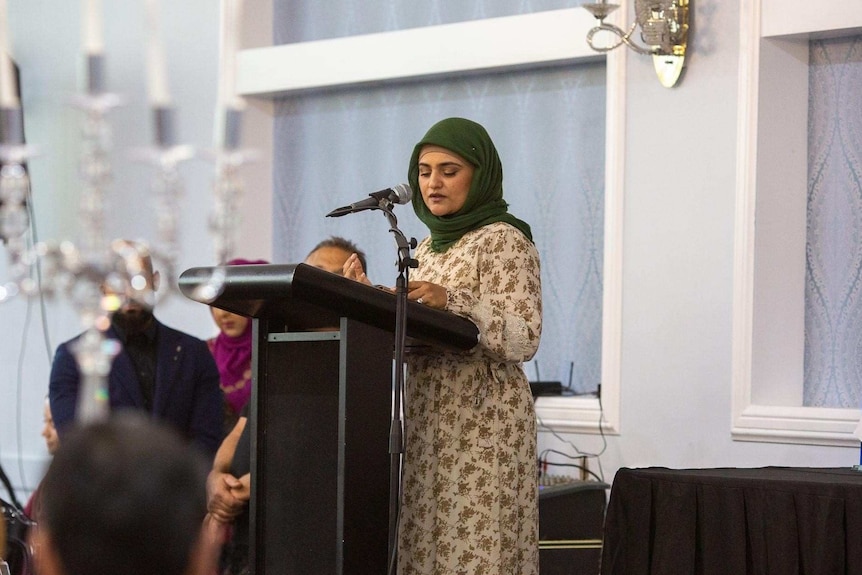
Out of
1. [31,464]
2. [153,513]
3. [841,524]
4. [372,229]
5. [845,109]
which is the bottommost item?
[31,464]

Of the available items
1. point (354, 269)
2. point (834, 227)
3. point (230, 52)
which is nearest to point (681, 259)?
point (834, 227)

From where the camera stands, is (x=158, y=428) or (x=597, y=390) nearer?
(x=158, y=428)

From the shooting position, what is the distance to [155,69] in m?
1.29

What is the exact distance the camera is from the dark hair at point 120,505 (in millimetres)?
800

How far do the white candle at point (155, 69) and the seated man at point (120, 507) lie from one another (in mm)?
569

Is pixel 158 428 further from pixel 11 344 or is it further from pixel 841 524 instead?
pixel 11 344

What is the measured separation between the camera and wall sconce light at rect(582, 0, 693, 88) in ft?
12.5

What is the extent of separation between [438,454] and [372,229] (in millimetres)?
2568

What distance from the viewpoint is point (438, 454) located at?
2398mm

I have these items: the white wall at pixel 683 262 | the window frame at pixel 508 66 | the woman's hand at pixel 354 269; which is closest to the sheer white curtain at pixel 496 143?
the window frame at pixel 508 66

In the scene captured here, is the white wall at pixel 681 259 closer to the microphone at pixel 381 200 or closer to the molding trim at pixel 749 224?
the molding trim at pixel 749 224

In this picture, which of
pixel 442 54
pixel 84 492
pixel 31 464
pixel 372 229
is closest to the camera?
pixel 84 492

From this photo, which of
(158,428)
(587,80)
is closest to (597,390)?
(587,80)

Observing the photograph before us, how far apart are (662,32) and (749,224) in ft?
2.31
